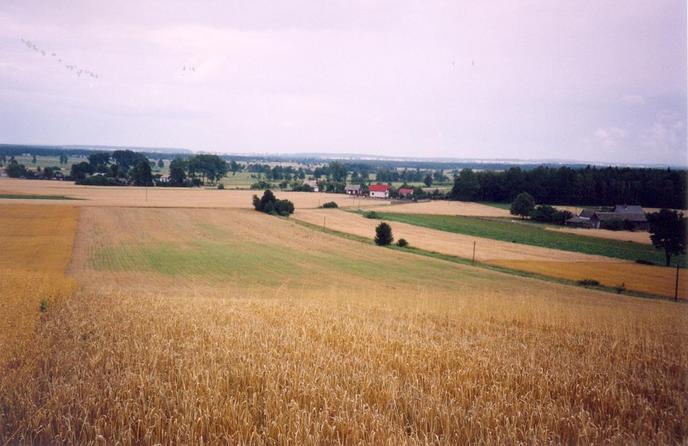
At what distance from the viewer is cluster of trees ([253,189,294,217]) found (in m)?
63.6

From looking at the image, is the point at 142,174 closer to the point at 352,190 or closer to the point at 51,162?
the point at 51,162

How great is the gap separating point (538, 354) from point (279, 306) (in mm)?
6052

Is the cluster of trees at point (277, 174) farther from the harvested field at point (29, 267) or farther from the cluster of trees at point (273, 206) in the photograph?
the harvested field at point (29, 267)

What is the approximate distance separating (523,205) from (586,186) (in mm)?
8466

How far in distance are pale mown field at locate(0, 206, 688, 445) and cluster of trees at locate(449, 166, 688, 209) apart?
15788 mm

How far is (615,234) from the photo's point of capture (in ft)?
116

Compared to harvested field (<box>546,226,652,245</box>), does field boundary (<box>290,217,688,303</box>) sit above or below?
below

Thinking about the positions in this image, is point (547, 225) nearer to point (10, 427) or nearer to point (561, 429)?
point (561, 429)

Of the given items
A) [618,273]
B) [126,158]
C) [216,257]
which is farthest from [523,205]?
[126,158]

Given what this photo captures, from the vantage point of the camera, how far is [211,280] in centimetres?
2552

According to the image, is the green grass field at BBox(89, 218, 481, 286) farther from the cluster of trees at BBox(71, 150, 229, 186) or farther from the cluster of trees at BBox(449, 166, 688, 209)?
the cluster of trees at BBox(71, 150, 229, 186)

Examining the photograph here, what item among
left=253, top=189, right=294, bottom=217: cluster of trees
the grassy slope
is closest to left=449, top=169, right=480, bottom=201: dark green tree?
the grassy slope

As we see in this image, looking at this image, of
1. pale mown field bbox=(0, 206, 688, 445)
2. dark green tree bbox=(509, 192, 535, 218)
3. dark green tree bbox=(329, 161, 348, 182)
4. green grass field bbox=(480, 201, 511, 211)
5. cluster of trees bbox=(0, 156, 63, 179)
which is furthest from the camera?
dark green tree bbox=(329, 161, 348, 182)

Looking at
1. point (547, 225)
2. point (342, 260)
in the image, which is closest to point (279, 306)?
point (342, 260)
